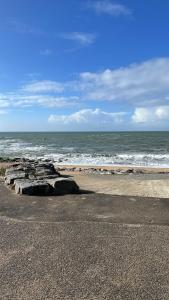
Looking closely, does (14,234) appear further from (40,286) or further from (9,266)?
(40,286)

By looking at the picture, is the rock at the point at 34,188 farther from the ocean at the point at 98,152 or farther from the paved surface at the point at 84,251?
the ocean at the point at 98,152

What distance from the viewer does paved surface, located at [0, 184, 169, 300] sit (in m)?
3.39

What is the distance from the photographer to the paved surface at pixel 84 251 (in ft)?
11.1

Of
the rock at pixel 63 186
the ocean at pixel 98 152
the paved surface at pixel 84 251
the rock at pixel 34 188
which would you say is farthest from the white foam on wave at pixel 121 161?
the paved surface at pixel 84 251

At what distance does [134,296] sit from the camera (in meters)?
3.27

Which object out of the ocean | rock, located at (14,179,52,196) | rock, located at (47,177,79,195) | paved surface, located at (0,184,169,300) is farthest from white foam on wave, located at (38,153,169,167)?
paved surface, located at (0,184,169,300)

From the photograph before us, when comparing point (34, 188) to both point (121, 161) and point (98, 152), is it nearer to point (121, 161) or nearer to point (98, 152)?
point (121, 161)

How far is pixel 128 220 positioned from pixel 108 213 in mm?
527

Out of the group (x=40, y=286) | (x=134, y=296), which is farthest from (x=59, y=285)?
(x=134, y=296)

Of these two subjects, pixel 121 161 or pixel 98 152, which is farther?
pixel 98 152

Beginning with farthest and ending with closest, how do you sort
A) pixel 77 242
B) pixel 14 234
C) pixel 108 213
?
pixel 108 213 → pixel 14 234 → pixel 77 242

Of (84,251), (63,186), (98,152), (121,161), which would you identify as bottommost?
(121,161)

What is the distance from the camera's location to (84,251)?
166 inches

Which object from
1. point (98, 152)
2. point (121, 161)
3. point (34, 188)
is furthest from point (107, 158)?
point (34, 188)
